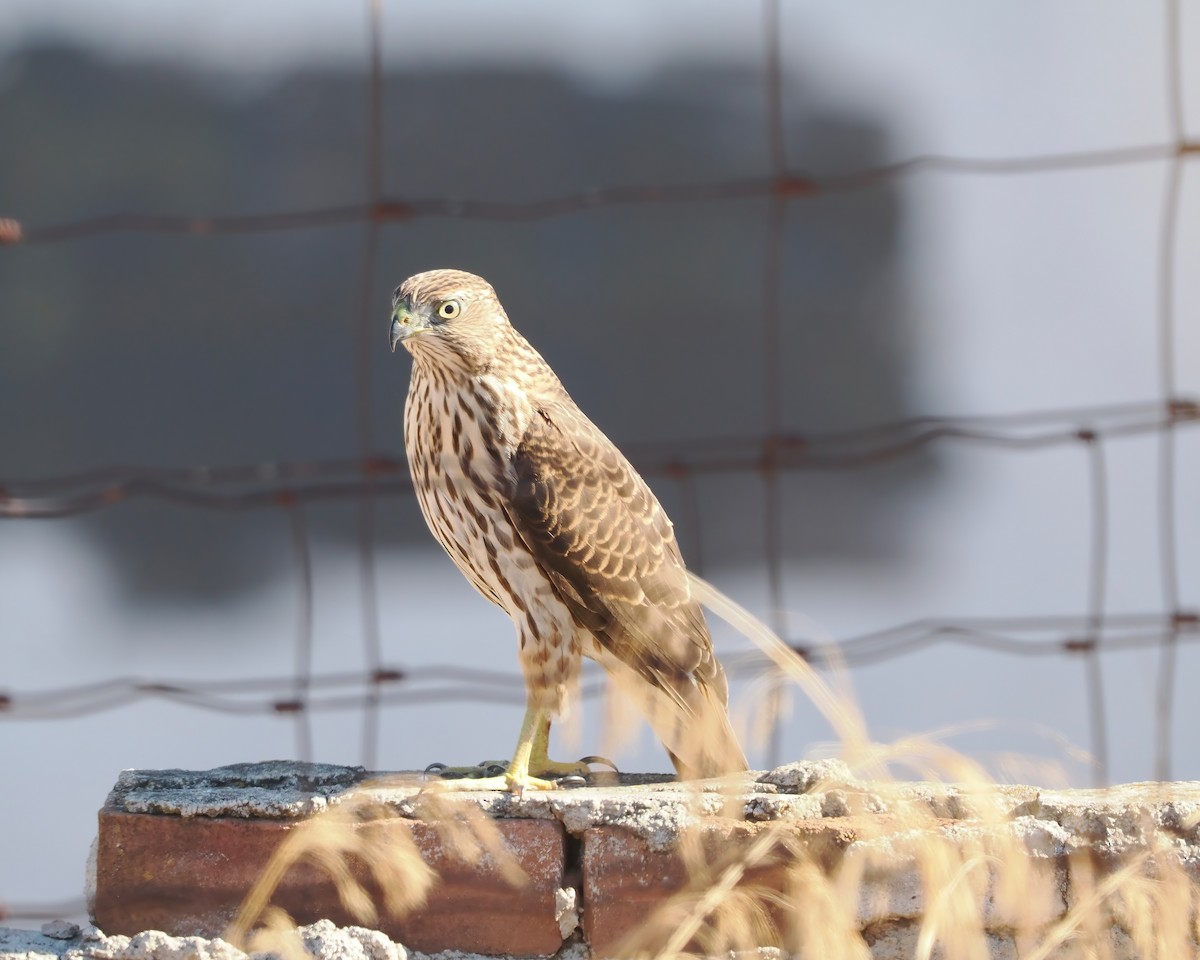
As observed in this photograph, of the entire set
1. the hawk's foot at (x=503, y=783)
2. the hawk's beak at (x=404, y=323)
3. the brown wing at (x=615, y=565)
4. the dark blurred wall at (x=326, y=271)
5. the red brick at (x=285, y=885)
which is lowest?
the red brick at (x=285, y=885)

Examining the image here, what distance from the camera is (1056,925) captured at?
2602mm

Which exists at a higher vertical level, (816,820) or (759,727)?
(759,727)

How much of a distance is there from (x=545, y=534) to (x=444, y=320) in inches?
19.1

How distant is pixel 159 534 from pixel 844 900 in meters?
17.5

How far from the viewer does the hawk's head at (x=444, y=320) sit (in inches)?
127

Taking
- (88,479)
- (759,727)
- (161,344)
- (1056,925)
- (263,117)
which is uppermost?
(263,117)

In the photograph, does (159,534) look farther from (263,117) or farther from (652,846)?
(652,846)

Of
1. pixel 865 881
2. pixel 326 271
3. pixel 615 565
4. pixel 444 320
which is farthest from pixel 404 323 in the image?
pixel 326 271

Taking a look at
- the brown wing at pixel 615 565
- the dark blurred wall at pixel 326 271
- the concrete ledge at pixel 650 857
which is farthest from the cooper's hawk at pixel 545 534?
the dark blurred wall at pixel 326 271

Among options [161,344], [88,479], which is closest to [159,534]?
[161,344]

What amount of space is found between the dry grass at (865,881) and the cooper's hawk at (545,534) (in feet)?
1.62

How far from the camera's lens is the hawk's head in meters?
3.24

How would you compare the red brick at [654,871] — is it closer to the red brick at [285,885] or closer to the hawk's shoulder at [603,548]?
the red brick at [285,885]

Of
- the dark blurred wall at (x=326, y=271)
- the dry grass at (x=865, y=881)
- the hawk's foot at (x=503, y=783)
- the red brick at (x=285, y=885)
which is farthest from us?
the dark blurred wall at (x=326, y=271)
